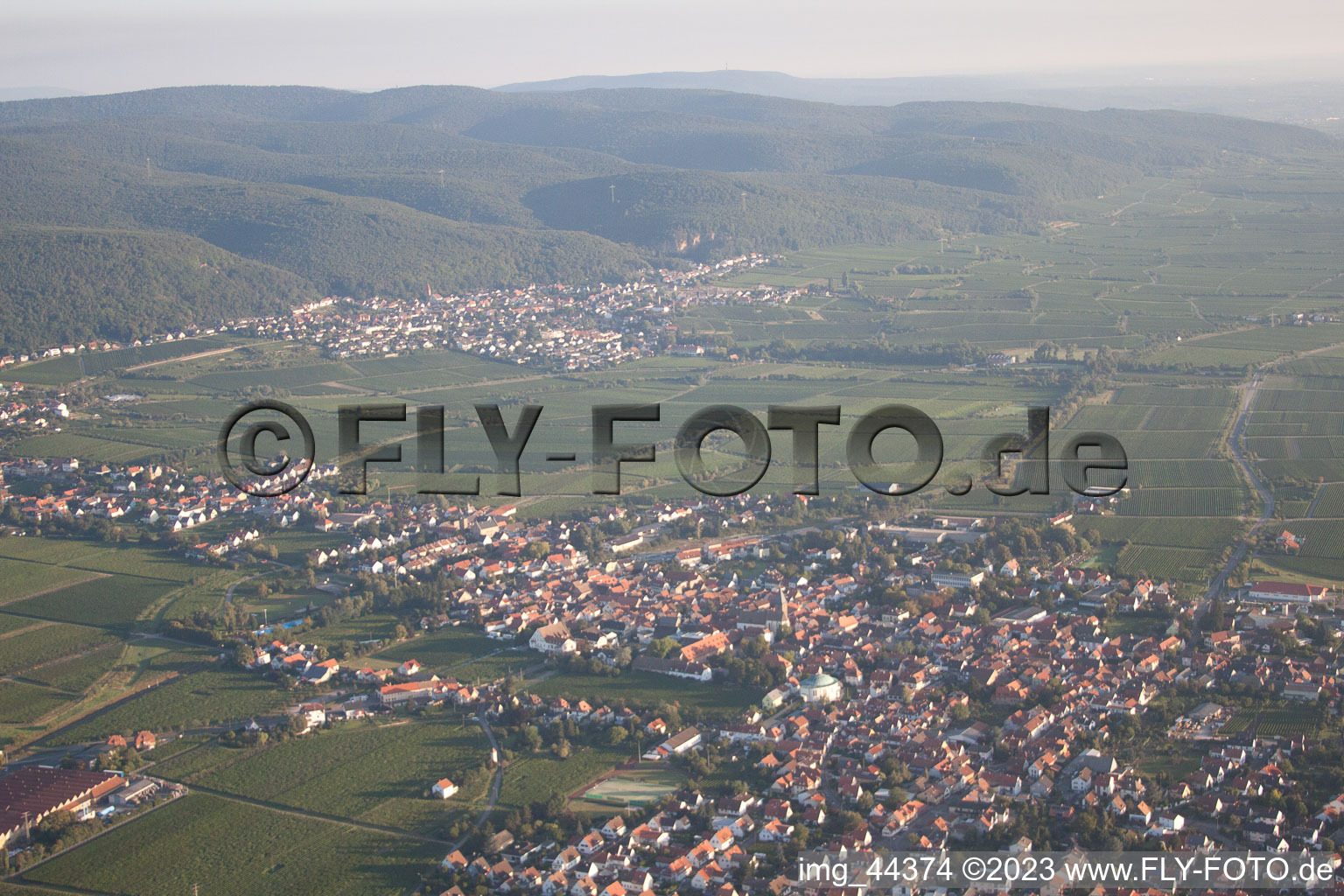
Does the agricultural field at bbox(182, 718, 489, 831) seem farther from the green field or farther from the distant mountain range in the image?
the distant mountain range

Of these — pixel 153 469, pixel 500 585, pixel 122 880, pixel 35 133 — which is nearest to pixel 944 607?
pixel 500 585

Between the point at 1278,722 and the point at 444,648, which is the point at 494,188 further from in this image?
the point at 1278,722

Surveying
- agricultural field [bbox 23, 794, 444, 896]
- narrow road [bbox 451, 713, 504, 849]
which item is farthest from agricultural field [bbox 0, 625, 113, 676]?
narrow road [bbox 451, 713, 504, 849]

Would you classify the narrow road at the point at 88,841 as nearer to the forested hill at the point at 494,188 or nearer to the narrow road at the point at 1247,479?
the narrow road at the point at 1247,479

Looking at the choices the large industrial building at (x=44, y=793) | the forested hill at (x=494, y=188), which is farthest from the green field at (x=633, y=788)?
the forested hill at (x=494, y=188)

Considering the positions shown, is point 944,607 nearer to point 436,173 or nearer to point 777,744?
point 777,744
